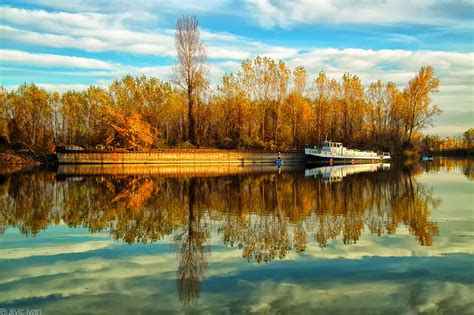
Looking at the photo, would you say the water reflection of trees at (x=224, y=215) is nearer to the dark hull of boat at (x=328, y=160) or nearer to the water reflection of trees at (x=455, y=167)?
the water reflection of trees at (x=455, y=167)

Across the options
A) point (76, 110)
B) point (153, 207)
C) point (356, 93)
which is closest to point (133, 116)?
point (76, 110)

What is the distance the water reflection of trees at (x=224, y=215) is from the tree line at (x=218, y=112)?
1251 inches

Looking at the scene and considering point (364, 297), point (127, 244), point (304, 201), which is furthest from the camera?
point (304, 201)

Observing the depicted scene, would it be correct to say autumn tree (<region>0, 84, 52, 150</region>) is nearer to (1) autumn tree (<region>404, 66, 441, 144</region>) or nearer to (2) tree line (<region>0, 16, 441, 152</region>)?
(2) tree line (<region>0, 16, 441, 152</region>)

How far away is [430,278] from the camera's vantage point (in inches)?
301

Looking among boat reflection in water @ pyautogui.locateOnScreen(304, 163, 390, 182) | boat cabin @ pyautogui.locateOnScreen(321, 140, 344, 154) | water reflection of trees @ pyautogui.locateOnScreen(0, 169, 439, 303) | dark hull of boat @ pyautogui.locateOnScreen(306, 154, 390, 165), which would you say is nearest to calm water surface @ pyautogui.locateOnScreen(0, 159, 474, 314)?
water reflection of trees @ pyautogui.locateOnScreen(0, 169, 439, 303)

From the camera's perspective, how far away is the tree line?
53000 millimetres

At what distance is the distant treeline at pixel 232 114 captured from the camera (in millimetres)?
55844

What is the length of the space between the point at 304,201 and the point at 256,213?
3409mm

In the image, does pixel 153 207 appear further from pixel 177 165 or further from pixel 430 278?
pixel 177 165

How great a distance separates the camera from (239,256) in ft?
30.2

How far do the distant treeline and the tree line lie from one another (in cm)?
13

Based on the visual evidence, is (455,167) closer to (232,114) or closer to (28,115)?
(232,114)

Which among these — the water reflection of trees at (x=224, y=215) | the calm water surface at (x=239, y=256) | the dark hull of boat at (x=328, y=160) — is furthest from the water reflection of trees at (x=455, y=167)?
the calm water surface at (x=239, y=256)
